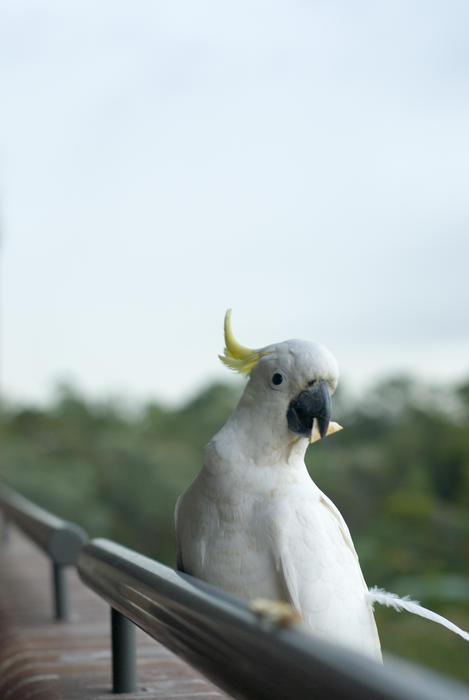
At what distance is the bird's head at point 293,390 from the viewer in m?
1.10

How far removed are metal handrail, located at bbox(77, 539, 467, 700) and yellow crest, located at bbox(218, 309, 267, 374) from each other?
12.5 inches

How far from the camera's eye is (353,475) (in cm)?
1548

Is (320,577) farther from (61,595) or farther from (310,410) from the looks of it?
(61,595)

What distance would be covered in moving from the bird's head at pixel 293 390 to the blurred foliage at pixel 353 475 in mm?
12026

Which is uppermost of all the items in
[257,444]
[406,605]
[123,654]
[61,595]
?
[257,444]

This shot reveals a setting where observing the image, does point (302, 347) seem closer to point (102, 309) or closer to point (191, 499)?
point (191, 499)

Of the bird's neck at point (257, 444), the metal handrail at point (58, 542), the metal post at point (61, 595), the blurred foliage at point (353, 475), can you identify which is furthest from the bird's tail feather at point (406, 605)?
the blurred foliage at point (353, 475)

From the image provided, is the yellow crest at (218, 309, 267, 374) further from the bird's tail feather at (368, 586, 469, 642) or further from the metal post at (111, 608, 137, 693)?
the metal post at (111, 608, 137, 693)

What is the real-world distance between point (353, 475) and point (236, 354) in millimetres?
14616

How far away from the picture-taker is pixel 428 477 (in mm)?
15656

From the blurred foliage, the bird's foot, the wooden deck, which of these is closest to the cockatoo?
the bird's foot

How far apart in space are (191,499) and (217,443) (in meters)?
0.10

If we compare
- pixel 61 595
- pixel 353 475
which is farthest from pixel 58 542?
pixel 353 475


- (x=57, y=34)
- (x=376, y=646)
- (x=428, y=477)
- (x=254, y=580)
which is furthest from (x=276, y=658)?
(x=428, y=477)
